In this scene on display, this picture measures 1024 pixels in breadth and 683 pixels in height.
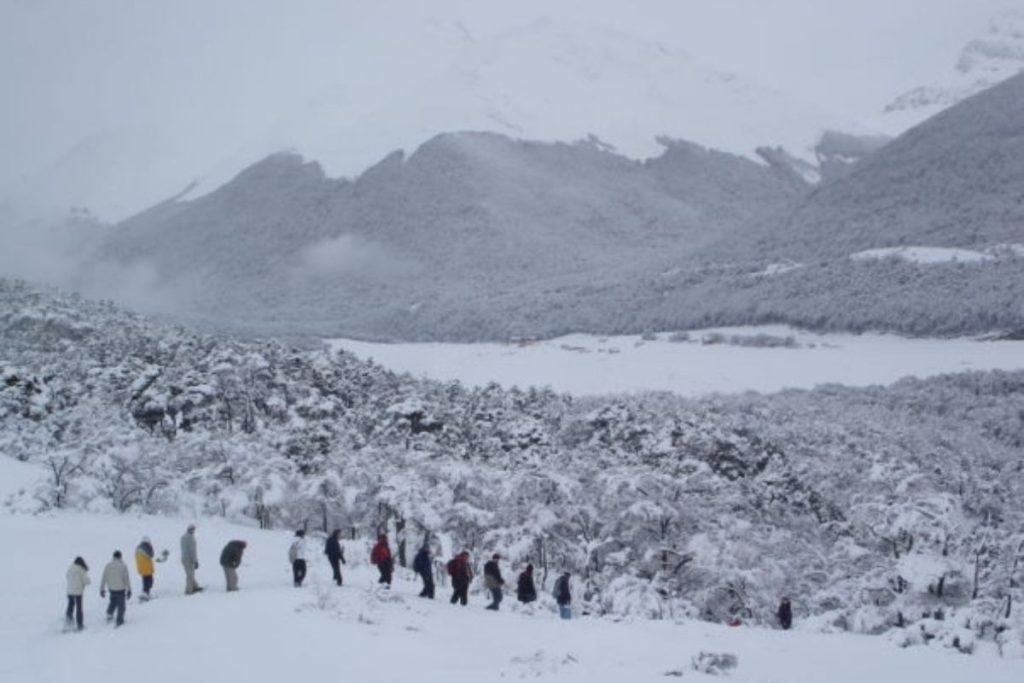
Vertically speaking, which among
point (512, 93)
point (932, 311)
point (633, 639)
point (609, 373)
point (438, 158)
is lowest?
point (633, 639)

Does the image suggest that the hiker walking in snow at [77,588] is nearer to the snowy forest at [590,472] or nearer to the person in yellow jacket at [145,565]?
the person in yellow jacket at [145,565]

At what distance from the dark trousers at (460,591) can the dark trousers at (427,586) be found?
36 centimetres

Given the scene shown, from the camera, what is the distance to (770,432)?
28000mm

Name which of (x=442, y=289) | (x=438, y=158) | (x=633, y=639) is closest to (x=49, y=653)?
(x=633, y=639)

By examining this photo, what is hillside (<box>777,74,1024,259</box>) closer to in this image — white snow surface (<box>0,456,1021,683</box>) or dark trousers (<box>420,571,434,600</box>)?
white snow surface (<box>0,456,1021,683</box>)

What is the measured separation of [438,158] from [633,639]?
92524 mm

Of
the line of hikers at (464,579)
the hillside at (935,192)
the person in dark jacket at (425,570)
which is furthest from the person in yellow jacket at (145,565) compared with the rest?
the hillside at (935,192)

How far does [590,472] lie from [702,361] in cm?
2447

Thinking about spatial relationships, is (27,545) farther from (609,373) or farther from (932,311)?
(932,311)

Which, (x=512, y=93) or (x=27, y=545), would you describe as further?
(x=512, y=93)

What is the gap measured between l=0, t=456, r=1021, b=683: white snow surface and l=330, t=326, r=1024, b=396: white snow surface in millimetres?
24697

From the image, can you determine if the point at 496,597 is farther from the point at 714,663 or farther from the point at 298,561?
the point at 714,663

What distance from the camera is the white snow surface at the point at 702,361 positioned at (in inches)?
1524

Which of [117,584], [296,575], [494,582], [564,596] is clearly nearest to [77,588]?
[117,584]
